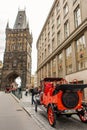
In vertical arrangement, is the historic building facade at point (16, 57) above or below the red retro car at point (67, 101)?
above

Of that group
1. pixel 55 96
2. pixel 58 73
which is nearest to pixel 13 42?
pixel 58 73

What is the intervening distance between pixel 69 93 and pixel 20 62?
3061 inches

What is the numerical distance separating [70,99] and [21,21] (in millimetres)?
90717

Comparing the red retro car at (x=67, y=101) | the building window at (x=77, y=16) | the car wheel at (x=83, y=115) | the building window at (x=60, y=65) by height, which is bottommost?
the car wheel at (x=83, y=115)

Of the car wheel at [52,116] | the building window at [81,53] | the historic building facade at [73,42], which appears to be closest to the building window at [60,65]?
the historic building facade at [73,42]

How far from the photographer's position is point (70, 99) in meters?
7.87

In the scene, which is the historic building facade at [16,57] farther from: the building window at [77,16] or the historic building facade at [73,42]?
the building window at [77,16]

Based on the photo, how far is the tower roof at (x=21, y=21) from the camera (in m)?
91.0

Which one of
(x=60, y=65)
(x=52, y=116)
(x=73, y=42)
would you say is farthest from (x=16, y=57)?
(x=52, y=116)

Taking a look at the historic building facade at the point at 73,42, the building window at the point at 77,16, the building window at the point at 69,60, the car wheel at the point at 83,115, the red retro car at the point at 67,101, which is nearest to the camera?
the red retro car at the point at 67,101

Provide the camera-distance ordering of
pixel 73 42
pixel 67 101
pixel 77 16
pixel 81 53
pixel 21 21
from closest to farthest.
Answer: pixel 67 101, pixel 81 53, pixel 77 16, pixel 73 42, pixel 21 21

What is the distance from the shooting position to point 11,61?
275 ft

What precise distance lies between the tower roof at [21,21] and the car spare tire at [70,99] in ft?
282

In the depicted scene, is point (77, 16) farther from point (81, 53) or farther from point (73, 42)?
point (81, 53)
